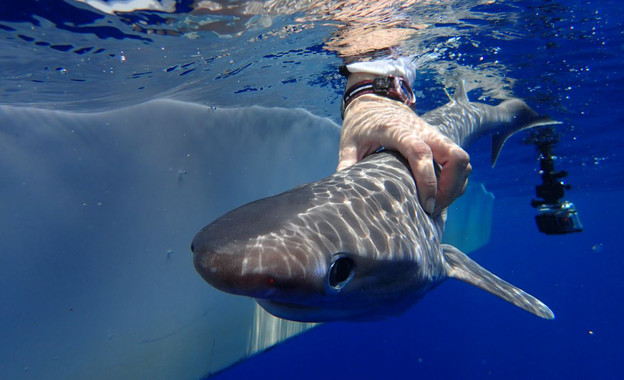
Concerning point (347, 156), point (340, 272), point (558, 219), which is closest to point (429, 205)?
point (347, 156)

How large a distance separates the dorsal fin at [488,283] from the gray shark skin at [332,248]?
0.04 metres

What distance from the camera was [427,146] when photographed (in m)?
3.13

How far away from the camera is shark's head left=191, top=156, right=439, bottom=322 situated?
1.66 m

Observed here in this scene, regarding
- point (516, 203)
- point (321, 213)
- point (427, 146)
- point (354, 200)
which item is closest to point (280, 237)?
point (321, 213)

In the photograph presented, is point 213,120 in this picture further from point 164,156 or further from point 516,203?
point 516,203

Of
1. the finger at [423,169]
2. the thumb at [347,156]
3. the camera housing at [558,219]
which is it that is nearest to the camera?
the finger at [423,169]

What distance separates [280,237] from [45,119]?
6.00 m

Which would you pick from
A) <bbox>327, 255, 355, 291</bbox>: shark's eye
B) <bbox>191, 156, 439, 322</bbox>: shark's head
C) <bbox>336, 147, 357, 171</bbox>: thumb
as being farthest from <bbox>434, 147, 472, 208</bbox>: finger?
<bbox>327, 255, 355, 291</bbox>: shark's eye

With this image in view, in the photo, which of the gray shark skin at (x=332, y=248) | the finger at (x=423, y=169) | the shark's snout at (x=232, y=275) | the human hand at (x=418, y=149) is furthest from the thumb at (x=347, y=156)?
the shark's snout at (x=232, y=275)

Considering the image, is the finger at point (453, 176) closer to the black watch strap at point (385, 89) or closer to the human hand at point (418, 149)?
the human hand at point (418, 149)

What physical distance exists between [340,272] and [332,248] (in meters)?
0.18

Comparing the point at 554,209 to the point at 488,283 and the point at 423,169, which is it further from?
the point at 423,169

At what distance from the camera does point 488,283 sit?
12.0 ft

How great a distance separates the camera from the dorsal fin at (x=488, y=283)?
11.5 feet
